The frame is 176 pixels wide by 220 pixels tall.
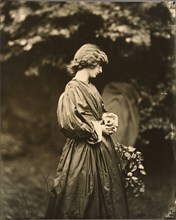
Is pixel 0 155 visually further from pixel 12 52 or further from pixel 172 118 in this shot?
pixel 172 118

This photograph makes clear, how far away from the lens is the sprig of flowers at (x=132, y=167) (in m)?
1.96

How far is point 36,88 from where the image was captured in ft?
6.46

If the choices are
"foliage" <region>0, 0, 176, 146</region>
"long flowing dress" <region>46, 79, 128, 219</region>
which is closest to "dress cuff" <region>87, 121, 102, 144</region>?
"long flowing dress" <region>46, 79, 128, 219</region>

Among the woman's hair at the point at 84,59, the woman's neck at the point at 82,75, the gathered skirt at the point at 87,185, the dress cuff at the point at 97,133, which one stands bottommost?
the gathered skirt at the point at 87,185

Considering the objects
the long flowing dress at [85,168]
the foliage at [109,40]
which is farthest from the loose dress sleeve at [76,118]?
the foliage at [109,40]

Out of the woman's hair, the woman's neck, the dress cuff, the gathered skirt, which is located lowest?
the gathered skirt

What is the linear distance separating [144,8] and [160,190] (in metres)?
0.80

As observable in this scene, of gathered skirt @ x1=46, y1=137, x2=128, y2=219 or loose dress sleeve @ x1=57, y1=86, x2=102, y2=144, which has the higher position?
loose dress sleeve @ x1=57, y1=86, x2=102, y2=144

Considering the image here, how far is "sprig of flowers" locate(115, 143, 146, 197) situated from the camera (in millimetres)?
1960

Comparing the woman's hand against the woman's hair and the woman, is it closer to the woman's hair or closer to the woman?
the woman

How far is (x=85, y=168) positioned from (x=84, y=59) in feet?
1.52

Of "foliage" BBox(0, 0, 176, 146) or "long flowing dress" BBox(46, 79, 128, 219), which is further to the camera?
"foliage" BBox(0, 0, 176, 146)

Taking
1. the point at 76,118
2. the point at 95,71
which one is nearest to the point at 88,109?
the point at 76,118

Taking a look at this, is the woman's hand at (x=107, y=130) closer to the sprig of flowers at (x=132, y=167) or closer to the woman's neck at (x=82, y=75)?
the sprig of flowers at (x=132, y=167)
